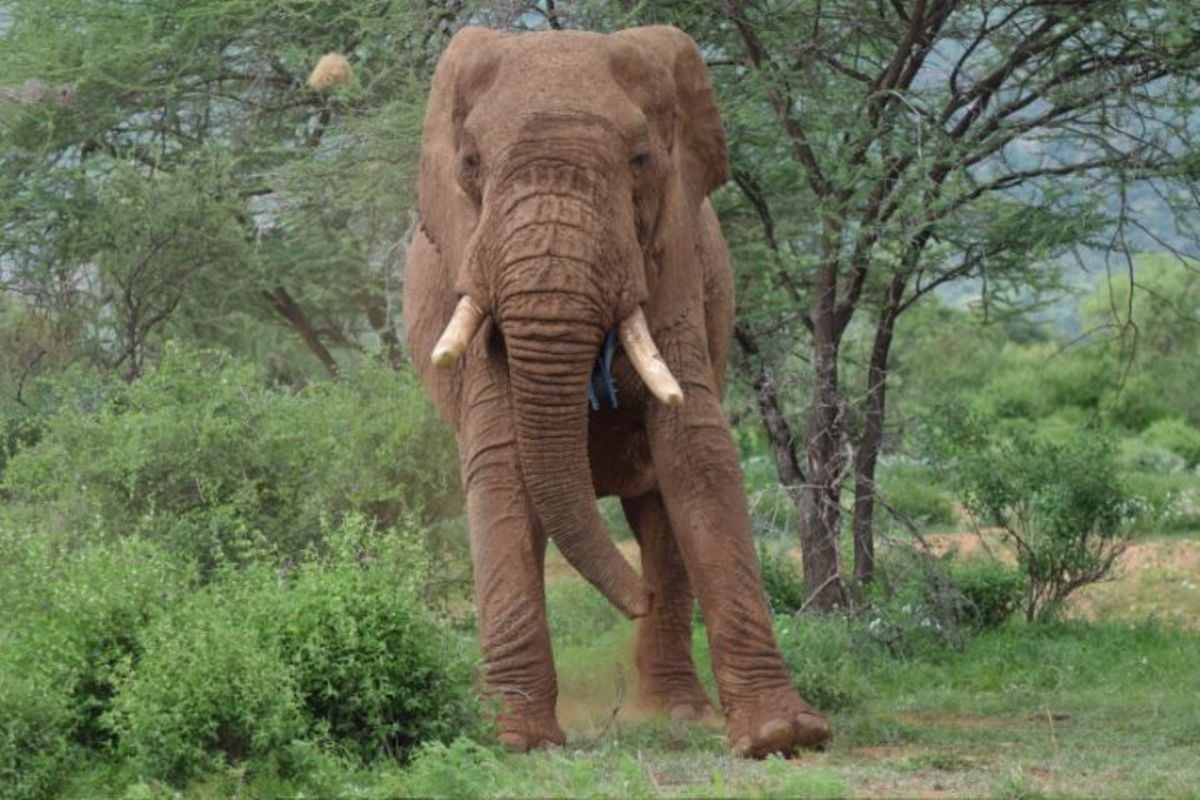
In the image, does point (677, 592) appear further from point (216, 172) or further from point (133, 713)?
point (216, 172)

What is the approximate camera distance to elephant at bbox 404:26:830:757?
8492 mm

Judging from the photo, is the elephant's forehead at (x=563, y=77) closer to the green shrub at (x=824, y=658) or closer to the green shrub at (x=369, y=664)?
the green shrub at (x=369, y=664)

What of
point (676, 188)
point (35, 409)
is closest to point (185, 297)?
point (35, 409)

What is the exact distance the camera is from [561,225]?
8.39 meters

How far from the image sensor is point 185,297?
1958 cm

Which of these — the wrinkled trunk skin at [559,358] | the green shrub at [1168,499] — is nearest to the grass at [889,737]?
the wrinkled trunk skin at [559,358]

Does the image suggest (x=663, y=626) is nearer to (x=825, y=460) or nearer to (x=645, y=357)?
(x=645, y=357)

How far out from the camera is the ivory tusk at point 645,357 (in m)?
8.59

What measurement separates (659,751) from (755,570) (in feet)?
2.63

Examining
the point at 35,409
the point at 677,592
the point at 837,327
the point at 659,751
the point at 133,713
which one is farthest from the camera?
the point at 35,409

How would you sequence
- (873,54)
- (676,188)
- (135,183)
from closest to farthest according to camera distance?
(676,188), (873,54), (135,183)

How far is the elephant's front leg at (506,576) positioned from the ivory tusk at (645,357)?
2.04 ft

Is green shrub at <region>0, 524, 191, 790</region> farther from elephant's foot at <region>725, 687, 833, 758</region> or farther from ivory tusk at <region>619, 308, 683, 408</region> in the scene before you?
elephant's foot at <region>725, 687, 833, 758</region>

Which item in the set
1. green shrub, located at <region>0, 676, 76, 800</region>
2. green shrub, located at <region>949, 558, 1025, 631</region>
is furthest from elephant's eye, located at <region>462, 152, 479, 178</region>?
green shrub, located at <region>949, 558, 1025, 631</region>
